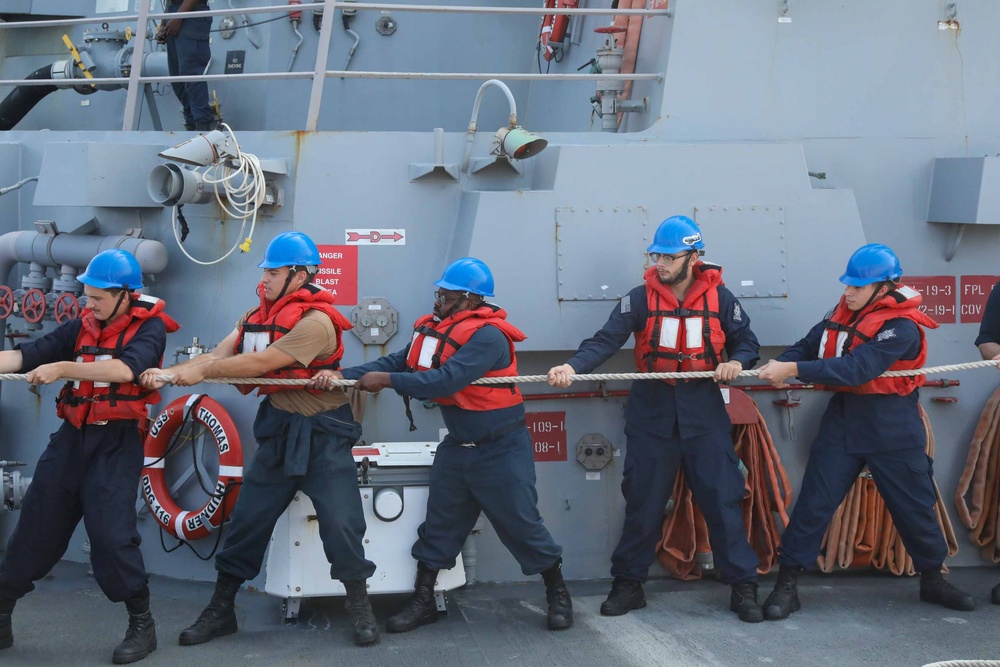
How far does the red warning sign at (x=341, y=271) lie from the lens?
530 centimetres

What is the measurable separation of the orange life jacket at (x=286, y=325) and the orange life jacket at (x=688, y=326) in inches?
52.9

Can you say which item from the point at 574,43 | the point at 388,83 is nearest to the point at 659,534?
the point at 574,43

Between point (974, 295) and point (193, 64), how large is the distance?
15.5ft

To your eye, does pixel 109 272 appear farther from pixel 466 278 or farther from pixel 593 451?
pixel 593 451

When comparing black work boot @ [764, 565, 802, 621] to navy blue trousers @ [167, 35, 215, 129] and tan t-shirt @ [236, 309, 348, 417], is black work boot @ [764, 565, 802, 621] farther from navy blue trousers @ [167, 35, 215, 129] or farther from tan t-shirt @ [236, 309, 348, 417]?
navy blue trousers @ [167, 35, 215, 129]

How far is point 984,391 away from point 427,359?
115 inches

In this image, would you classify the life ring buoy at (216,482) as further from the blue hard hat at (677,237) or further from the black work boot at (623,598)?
the blue hard hat at (677,237)

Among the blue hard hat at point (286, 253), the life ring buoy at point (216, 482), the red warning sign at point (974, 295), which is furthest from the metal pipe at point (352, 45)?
the red warning sign at point (974, 295)

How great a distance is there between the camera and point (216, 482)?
5395 mm

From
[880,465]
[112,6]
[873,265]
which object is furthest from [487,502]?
[112,6]

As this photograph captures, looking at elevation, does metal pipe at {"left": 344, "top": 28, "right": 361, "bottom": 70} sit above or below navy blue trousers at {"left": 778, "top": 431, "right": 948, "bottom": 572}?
→ above

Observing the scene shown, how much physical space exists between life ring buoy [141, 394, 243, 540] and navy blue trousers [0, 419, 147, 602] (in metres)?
0.75

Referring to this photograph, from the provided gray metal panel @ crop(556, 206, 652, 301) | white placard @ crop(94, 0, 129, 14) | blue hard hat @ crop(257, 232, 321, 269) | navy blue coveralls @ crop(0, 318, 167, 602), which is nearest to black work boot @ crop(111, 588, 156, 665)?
navy blue coveralls @ crop(0, 318, 167, 602)

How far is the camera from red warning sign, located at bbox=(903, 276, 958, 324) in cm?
572
